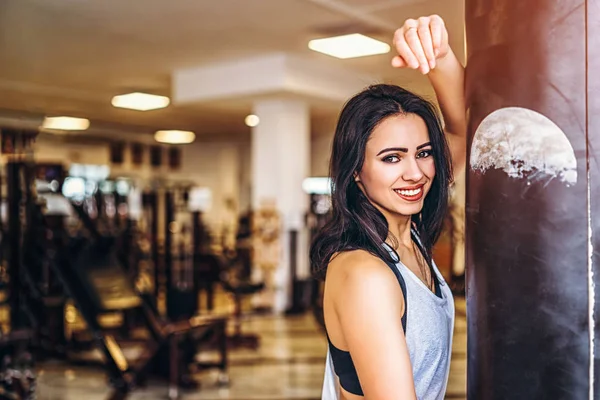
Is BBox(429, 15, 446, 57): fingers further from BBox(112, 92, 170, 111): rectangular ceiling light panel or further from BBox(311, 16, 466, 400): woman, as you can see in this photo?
BBox(112, 92, 170, 111): rectangular ceiling light panel

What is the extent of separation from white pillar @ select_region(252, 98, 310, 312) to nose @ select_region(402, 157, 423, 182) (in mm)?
7137

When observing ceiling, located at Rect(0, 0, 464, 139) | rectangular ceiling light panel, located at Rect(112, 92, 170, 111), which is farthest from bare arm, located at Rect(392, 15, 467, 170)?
rectangular ceiling light panel, located at Rect(112, 92, 170, 111)

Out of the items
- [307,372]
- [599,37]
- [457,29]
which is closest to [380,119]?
[599,37]

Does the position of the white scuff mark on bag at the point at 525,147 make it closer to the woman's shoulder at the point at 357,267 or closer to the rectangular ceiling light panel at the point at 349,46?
the woman's shoulder at the point at 357,267

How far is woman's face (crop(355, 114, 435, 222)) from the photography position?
1.22 m

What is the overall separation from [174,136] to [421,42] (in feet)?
45.1

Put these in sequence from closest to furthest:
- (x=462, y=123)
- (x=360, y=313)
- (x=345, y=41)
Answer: (x=360, y=313) → (x=462, y=123) → (x=345, y=41)

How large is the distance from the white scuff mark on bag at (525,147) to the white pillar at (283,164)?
727 cm

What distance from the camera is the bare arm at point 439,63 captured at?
4.04 ft

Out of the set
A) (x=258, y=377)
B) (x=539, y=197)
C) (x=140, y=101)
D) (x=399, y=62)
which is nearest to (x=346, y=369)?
(x=539, y=197)

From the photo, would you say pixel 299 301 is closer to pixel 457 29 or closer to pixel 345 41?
pixel 345 41

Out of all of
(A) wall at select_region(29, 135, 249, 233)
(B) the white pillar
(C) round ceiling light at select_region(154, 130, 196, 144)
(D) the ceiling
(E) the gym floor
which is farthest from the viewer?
(A) wall at select_region(29, 135, 249, 233)

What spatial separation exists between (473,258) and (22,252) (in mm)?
5567

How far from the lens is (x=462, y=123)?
1.44 metres
